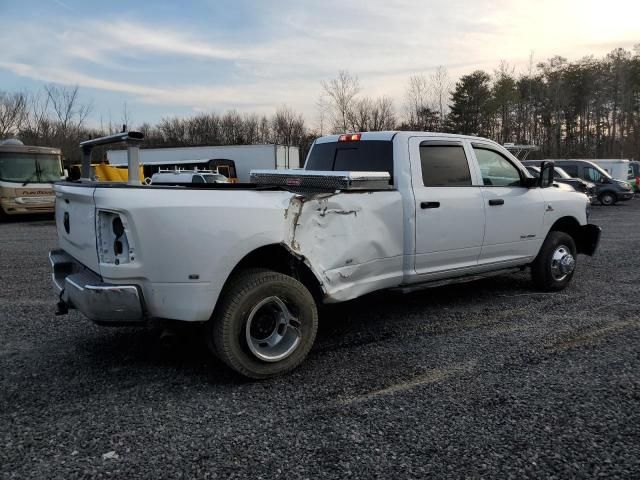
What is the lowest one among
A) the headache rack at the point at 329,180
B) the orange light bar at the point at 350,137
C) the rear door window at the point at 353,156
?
the headache rack at the point at 329,180

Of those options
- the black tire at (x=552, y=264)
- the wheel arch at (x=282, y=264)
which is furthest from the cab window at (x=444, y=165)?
the black tire at (x=552, y=264)

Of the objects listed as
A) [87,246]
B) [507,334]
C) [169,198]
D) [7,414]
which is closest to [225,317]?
[169,198]

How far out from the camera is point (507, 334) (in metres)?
4.77

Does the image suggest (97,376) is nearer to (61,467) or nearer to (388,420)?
(61,467)

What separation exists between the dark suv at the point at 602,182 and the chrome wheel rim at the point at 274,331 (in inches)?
898

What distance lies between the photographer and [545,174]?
6.12m

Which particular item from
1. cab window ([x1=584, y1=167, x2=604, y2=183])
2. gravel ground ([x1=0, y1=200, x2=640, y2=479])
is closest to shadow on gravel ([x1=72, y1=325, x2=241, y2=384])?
gravel ground ([x1=0, y1=200, x2=640, y2=479])

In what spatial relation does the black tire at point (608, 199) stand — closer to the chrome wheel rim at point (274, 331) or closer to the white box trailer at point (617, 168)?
the white box trailer at point (617, 168)

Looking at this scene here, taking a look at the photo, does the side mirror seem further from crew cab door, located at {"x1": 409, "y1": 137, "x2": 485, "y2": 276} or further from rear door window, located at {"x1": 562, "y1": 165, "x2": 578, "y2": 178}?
rear door window, located at {"x1": 562, "y1": 165, "x2": 578, "y2": 178}

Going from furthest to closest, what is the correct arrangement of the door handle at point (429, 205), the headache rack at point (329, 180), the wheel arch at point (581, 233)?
the wheel arch at point (581, 233), the door handle at point (429, 205), the headache rack at point (329, 180)

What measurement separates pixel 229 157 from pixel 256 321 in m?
30.3

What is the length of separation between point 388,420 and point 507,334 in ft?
6.85

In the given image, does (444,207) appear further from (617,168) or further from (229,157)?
(229,157)

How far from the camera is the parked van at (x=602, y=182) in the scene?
2352cm
